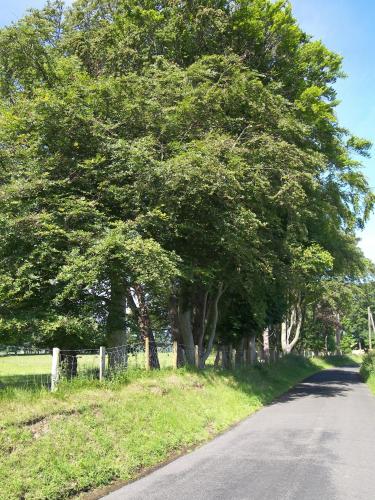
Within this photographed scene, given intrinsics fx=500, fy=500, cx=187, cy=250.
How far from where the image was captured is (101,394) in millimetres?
9672

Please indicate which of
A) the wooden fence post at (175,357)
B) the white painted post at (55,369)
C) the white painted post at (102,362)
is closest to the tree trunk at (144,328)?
the wooden fence post at (175,357)

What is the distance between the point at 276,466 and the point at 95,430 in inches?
119

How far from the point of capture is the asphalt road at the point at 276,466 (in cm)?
675

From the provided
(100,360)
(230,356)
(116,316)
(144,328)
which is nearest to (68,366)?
(100,360)

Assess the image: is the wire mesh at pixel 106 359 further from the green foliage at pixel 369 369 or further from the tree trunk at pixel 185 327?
the green foliage at pixel 369 369

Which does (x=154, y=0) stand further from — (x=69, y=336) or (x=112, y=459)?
(x=112, y=459)

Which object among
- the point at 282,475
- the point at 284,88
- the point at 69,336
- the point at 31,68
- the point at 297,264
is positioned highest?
the point at 284,88

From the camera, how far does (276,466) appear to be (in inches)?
322

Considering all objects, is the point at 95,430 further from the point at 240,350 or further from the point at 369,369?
the point at 369,369

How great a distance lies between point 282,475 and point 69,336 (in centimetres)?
760

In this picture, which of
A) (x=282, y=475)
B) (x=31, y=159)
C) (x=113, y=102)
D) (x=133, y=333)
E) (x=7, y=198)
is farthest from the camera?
(x=133, y=333)

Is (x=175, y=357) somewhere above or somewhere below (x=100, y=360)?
below

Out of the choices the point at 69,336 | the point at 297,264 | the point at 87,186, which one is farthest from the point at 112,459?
the point at 297,264

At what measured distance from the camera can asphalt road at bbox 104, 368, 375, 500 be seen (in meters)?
6.75
